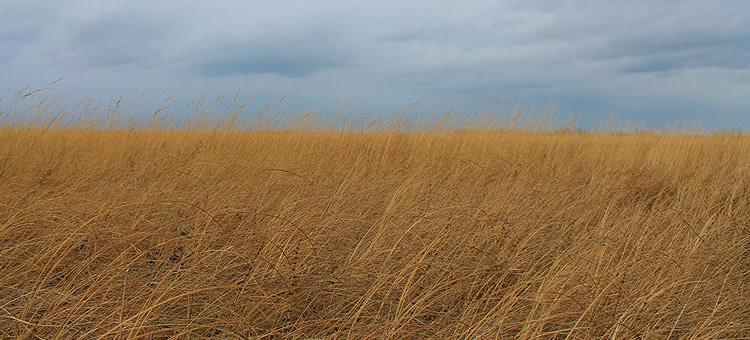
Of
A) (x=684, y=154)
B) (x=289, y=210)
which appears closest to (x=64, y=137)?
(x=289, y=210)

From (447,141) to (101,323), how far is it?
453 centimetres

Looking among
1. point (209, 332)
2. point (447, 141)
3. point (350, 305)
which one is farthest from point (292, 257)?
point (447, 141)

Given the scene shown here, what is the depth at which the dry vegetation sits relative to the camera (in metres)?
1.50

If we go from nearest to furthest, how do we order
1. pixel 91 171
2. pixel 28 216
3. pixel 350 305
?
1. pixel 350 305
2. pixel 28 216
3. pixel 91 171

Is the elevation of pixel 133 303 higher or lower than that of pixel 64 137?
lower

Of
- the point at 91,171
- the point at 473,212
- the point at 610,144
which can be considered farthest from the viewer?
the point at 610,144

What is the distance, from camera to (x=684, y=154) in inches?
229

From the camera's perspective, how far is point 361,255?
6.82 ft

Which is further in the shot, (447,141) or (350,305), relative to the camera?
(447,141)

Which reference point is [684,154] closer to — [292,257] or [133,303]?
[292,257]

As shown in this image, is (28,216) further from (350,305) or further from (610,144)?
(610,144)

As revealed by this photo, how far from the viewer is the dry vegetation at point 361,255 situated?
1.50 metres

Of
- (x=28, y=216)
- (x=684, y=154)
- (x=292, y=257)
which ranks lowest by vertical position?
(x=684, y=154)

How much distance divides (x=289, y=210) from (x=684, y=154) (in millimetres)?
5483
